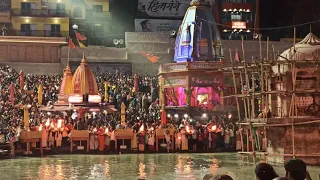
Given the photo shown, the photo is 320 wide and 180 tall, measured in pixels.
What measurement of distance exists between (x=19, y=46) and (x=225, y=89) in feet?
61.4

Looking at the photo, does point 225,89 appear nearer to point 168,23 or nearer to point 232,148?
point 232,148

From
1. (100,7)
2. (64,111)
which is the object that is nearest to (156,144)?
(64,111)

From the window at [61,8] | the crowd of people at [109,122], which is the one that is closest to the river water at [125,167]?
the crowd of people at [109,122]

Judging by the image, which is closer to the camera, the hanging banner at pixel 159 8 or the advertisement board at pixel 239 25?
the hanging banner at pixel 159 8

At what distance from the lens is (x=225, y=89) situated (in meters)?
39.6

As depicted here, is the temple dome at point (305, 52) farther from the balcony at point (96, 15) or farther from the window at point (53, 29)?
the balcony at point (96, 15)

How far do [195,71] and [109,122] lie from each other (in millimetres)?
10101

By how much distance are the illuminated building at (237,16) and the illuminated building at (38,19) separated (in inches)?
640

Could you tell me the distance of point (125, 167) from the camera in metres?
20.0

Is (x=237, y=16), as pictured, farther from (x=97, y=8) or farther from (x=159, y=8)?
(x=97, y=8)

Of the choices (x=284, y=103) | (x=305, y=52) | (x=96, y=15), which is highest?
(x=96, y=15)

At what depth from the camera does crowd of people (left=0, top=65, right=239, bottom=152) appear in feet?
90.2

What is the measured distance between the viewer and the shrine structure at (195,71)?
128 ft

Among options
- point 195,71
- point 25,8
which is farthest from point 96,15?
point 195,71
